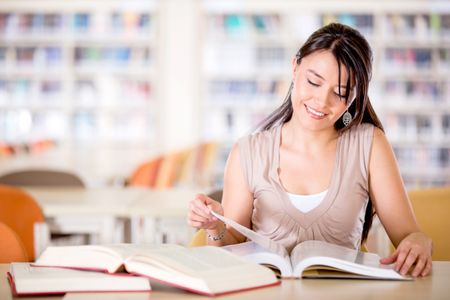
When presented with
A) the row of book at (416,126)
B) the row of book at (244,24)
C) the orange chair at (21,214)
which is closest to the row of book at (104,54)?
the row of book at (244,24)

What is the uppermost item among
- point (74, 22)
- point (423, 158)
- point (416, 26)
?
point (74, 22)

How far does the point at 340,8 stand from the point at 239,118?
1.53m

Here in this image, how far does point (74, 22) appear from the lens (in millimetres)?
8156

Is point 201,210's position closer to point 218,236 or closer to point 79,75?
point 218,236

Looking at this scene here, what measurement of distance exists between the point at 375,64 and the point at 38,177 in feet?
15.2

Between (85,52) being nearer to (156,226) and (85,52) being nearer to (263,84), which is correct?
(263,84)

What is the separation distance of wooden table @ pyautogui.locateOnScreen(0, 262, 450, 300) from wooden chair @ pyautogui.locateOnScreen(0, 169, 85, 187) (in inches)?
115

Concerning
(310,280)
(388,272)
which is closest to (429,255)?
(388,272)

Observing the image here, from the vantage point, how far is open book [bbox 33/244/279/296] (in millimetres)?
1263

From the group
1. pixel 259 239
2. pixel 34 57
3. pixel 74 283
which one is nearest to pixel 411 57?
pixel 34 57

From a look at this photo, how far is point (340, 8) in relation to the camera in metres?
8.00

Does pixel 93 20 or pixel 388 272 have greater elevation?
pixel 93 20

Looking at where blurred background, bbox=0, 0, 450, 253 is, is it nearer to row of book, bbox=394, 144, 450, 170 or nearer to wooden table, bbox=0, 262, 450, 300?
row of book, bbox=394, 144, 450, 170

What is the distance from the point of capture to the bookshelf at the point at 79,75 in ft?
26.8
